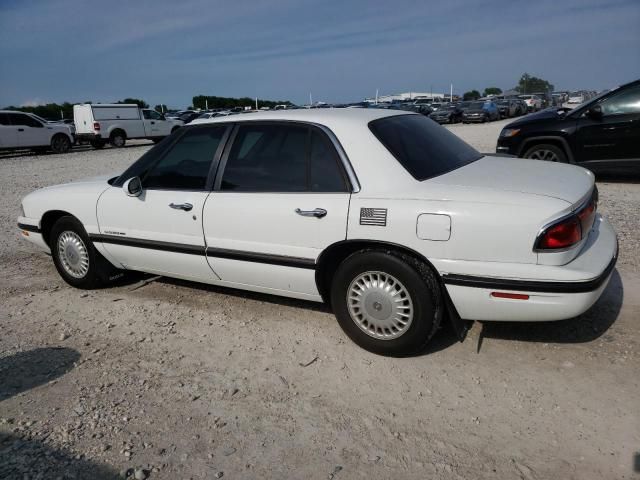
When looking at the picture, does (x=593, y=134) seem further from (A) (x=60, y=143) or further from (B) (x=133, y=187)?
(A) (x=60, y=143)

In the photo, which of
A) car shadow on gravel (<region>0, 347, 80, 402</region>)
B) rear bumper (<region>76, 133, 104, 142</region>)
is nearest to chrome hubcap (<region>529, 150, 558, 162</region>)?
car shadow on gravel (<region>0, 347, 80, 402</region>)

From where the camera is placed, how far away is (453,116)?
1351 inches

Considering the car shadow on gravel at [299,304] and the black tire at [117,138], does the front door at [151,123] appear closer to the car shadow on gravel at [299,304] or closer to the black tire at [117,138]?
the black tire at [117,138]

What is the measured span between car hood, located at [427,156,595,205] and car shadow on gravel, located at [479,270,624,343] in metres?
0.97

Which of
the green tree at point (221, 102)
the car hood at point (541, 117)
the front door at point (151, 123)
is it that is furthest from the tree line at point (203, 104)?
the car hood at point (541, 117)

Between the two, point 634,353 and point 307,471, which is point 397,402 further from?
point 634,353

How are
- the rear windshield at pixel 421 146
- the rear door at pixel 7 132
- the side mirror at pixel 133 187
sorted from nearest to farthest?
the rear windshield at pixel 421 146, the side mirror at pixel 133 187, the rear door at pixel 7 132

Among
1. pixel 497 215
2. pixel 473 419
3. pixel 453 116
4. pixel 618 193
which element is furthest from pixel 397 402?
pixel 453 116

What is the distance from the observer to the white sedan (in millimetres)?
2824

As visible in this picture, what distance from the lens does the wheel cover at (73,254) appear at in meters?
4.62

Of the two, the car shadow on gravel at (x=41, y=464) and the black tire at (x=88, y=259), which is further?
the black tire at (x=88, y=259)

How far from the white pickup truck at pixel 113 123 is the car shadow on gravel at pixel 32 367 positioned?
19525 millimetres

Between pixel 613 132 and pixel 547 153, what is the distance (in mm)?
961

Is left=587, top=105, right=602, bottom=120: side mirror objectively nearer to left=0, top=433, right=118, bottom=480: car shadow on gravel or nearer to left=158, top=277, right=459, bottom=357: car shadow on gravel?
left=158, top=277, right=459, bottom=357: car shadow on gravel
